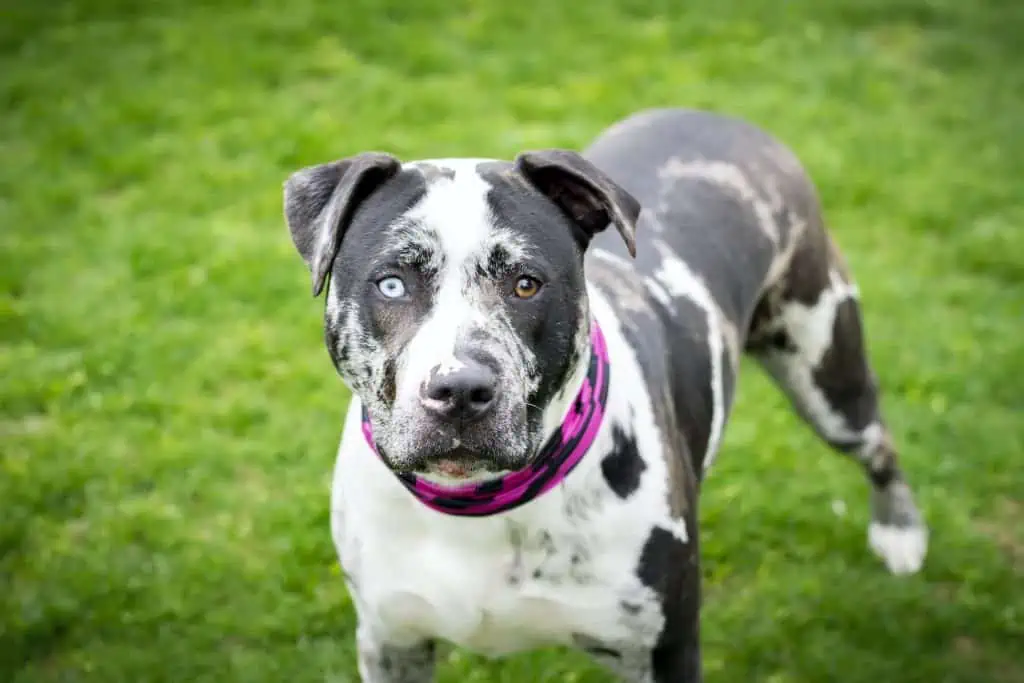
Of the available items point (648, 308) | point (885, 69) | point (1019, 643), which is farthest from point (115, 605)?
point (885, 69)

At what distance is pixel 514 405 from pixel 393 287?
0.39m

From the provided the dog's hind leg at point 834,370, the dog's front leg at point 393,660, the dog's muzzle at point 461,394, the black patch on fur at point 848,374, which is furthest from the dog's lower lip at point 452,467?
the black patch on fur at point 848,374

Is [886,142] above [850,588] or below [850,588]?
above

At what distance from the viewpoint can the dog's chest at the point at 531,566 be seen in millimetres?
2912

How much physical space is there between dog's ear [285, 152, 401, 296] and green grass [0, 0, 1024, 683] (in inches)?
68.8

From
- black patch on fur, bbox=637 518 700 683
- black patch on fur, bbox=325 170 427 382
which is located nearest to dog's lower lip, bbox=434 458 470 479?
black patch on fur, bbox=325 170 427 382

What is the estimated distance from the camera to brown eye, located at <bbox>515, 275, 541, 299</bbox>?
2697mm

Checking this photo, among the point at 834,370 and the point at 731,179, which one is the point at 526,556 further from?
the point at 834,370

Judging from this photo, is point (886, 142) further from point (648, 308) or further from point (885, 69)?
point (648, 308)

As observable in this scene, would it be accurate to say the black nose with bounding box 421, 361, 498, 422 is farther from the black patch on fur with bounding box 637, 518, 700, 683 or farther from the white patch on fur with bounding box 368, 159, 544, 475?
the black patch on fur with bounding box 637, 518, 700, 683

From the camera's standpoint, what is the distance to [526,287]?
2709 mm

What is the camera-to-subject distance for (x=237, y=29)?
810cm

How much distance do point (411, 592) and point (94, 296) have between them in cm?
335

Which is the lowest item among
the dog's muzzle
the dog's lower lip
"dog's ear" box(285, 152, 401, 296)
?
the dog's lower lip
